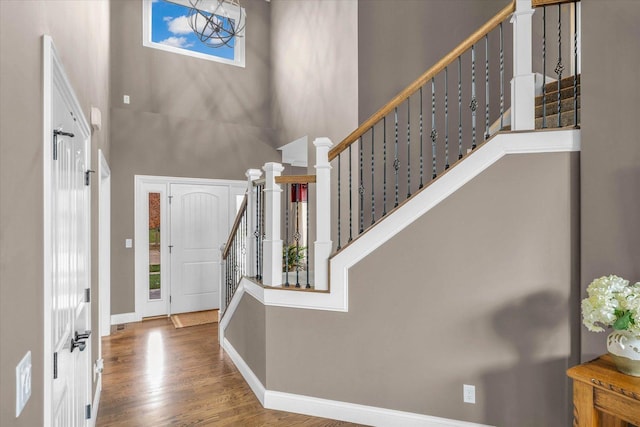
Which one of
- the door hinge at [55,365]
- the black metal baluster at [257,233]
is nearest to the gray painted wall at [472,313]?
the black metal baluster at [257,233]

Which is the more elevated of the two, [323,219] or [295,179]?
[295,179]

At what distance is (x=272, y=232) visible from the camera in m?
2.88

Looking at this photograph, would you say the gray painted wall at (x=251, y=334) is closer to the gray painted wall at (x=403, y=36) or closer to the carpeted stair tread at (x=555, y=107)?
the gray painted wall at (x=403, y=36)

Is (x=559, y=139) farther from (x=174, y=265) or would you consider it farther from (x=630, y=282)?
(x=174, y=265)

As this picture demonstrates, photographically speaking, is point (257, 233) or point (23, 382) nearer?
point (23, 382)

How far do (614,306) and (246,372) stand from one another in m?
2.73

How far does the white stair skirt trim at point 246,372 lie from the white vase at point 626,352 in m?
2.20

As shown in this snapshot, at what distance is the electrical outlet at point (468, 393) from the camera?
7.70 ft

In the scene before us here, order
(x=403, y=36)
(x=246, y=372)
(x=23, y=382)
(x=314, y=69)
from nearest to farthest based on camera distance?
(x=23, y=382), (x=246, y=372), (x=403, y=36), (x=314, y=69)

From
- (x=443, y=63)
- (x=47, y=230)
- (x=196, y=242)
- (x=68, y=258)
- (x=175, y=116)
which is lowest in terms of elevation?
(x=196, y=242)

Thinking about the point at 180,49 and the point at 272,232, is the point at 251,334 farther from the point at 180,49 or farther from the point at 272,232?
the point at 180,49

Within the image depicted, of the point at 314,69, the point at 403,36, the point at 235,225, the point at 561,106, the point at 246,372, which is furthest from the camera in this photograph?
the point at 314,69

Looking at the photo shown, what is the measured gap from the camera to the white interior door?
5.57m

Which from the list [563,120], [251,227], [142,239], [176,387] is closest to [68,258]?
[251,227]
